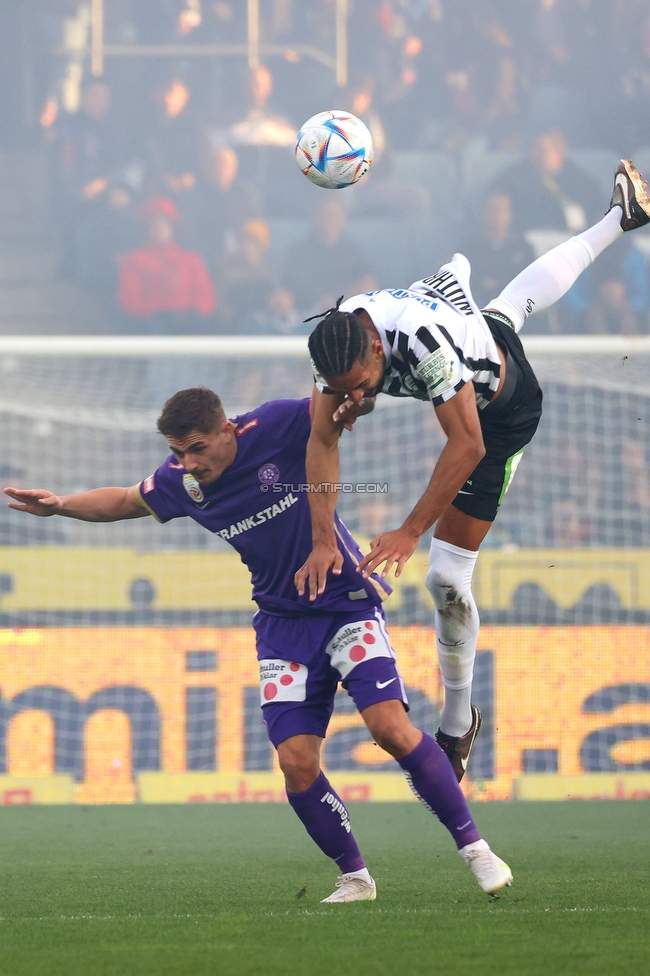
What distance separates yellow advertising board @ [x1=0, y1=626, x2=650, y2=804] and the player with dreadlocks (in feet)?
13.7

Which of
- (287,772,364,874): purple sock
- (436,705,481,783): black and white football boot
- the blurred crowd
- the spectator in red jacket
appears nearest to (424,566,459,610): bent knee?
(436,705,481,783): black and white football boot

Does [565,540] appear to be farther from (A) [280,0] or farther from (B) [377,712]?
(A) [280,0]

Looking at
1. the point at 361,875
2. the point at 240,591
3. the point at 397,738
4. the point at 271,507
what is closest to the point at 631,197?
the point at 271,507

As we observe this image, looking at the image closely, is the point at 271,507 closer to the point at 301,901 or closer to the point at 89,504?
the point at 89,504

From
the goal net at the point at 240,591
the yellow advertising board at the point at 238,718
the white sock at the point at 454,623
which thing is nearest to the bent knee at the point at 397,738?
the white sock at the point at 454,623

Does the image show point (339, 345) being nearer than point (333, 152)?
Yes

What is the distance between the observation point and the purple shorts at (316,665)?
4.55m

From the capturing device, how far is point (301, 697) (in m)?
4.62

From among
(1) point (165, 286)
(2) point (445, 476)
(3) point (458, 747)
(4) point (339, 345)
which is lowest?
(3) point (458, 747)

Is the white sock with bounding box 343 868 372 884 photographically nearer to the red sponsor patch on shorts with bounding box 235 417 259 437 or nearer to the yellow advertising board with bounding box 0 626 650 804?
the red sponsor patch on shorts with bounding box 235 417 259 437

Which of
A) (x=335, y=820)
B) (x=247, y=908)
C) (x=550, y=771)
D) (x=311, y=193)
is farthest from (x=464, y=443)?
(x=311, y=193)

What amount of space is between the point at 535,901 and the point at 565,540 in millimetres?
7085

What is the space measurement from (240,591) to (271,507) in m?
5.87

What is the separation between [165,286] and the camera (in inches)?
594
